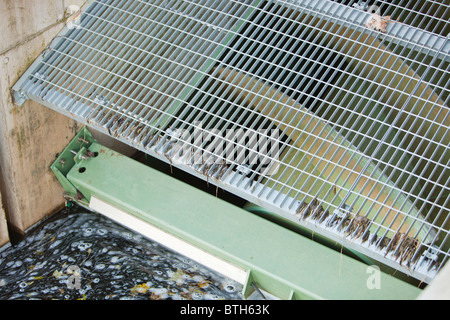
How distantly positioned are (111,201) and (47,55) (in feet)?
2.11

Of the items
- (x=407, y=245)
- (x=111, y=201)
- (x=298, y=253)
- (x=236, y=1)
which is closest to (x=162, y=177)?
(x=111, y=201)

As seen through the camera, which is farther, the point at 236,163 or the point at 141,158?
the point at 141,158

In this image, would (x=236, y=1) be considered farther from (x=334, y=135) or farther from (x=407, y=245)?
(x=407, y=245)

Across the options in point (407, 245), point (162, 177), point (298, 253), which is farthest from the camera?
point (162, 177)

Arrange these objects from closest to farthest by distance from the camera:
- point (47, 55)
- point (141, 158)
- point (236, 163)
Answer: point (236, 163) → point (47, 55) → point (141, 158)

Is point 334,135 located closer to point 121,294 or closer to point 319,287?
point 319,287

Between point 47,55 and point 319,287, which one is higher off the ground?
point 47,55

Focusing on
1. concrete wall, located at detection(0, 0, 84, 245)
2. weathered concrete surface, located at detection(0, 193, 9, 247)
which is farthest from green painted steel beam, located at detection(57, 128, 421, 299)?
weathered concrete surface, located at detection(0, 193, 9, 247)

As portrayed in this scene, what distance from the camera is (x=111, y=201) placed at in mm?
2131

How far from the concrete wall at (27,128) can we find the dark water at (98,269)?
138mm

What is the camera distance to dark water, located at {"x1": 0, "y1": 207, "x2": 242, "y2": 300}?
6.42 feet

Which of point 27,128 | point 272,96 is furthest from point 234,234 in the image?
point 27,128

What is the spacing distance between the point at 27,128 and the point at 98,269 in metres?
0.64

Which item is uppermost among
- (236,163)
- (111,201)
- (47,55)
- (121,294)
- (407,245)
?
(47,55)
